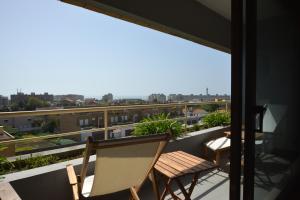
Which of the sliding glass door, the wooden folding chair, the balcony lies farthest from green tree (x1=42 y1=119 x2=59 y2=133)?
the sliding glass door

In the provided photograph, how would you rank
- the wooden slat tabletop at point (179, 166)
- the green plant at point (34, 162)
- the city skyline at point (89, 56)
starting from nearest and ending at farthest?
the wooden slat tabletop at point (179, 166), the green plant at point (34, 162), the city skyline at point (89, 56)

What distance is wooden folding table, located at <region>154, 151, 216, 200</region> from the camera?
2.12 meters

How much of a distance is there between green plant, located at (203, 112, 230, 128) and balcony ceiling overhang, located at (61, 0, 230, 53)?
1.65 m

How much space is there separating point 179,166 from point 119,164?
2.39ft

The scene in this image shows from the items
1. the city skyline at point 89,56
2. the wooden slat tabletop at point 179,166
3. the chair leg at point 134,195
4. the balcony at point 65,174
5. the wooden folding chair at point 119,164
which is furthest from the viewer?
the city skyline at point 89,56

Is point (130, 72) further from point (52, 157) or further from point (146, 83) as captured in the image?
point (52, 157)

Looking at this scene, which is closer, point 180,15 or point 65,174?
point 65,174

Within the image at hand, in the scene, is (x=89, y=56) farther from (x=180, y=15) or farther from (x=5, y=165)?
(x=5, y=165)

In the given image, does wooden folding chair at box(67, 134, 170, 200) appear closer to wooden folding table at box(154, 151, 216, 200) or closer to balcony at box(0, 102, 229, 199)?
wooden folding table at box(154, 151, 216, 200)

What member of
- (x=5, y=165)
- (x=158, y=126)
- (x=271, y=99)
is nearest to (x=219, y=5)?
(x=158, y=126)

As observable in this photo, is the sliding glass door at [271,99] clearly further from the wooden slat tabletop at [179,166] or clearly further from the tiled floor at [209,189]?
the tiled floor at [209,189]

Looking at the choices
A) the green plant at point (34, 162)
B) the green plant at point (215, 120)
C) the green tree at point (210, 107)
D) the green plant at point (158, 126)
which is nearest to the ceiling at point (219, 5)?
the green plant at point (158, 126)

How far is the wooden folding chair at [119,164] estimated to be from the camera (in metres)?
1.70

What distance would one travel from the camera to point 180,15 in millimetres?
3480
